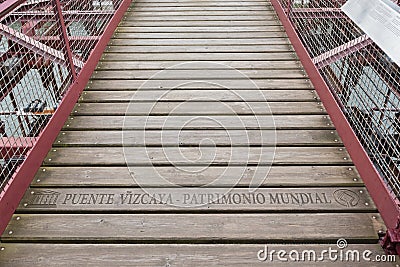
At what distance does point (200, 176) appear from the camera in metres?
2.29

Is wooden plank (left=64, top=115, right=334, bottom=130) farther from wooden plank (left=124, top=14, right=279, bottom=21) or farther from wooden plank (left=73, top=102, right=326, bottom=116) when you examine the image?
wooden plank (left=124, top=14, right=279, bottom=21)

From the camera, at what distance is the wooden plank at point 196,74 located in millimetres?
3332

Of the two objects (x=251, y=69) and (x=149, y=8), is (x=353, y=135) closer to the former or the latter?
(x=251, y=69)

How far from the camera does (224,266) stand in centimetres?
178

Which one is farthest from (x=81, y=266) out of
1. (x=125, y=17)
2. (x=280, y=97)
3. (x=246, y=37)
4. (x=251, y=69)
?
(x=125, y=17)

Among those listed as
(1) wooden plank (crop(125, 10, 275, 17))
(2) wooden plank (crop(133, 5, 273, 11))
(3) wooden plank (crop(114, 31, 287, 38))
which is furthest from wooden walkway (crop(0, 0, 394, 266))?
(2) wooden plank (crop(133, 5, 273, 11))

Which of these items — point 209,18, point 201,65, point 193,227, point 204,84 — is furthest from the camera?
point 209,18

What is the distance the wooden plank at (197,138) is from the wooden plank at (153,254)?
2.68 ft

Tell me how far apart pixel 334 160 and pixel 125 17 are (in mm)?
3118

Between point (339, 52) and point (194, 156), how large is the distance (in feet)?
5.66

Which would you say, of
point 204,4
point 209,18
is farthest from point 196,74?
point 204,4

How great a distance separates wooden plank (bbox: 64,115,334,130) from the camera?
8.91ft

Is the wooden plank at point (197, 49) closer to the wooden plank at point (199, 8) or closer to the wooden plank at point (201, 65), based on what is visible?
the wooden plank at point (201, 65)

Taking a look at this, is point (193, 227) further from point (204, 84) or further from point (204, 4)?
point (204, 4)
